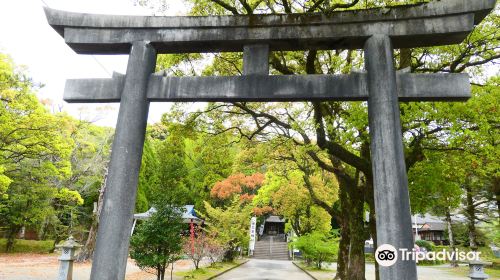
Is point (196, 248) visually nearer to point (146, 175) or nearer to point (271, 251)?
point (146, 175)

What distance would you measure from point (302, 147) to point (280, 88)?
7.06m

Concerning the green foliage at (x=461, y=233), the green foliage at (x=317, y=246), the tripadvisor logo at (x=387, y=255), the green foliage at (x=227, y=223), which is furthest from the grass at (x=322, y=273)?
the tripadvisor logo at (x=387, y=255)

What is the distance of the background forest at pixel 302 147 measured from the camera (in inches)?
366

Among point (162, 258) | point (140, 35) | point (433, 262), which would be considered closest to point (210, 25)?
point (140, 35)

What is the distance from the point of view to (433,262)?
33.3m

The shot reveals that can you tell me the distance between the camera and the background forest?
9.29m

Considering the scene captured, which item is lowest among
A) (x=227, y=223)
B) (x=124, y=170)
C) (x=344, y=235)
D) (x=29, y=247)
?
(x=29, y=247)

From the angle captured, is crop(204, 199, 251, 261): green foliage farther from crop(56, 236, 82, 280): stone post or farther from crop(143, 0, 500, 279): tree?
crop(56, 236, 82, 280): stone post

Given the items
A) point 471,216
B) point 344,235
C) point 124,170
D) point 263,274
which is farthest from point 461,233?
point 124,170

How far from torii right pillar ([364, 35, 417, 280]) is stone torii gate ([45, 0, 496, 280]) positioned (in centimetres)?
1

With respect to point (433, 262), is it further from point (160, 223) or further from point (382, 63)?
point (382, 63)

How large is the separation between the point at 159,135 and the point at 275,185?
90.8 ft

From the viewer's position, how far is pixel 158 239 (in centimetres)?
1249

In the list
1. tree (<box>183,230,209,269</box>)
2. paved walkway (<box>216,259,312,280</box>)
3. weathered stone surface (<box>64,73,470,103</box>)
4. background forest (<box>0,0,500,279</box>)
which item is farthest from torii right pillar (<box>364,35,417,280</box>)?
tree (<box>183,230,209,269</box>)
